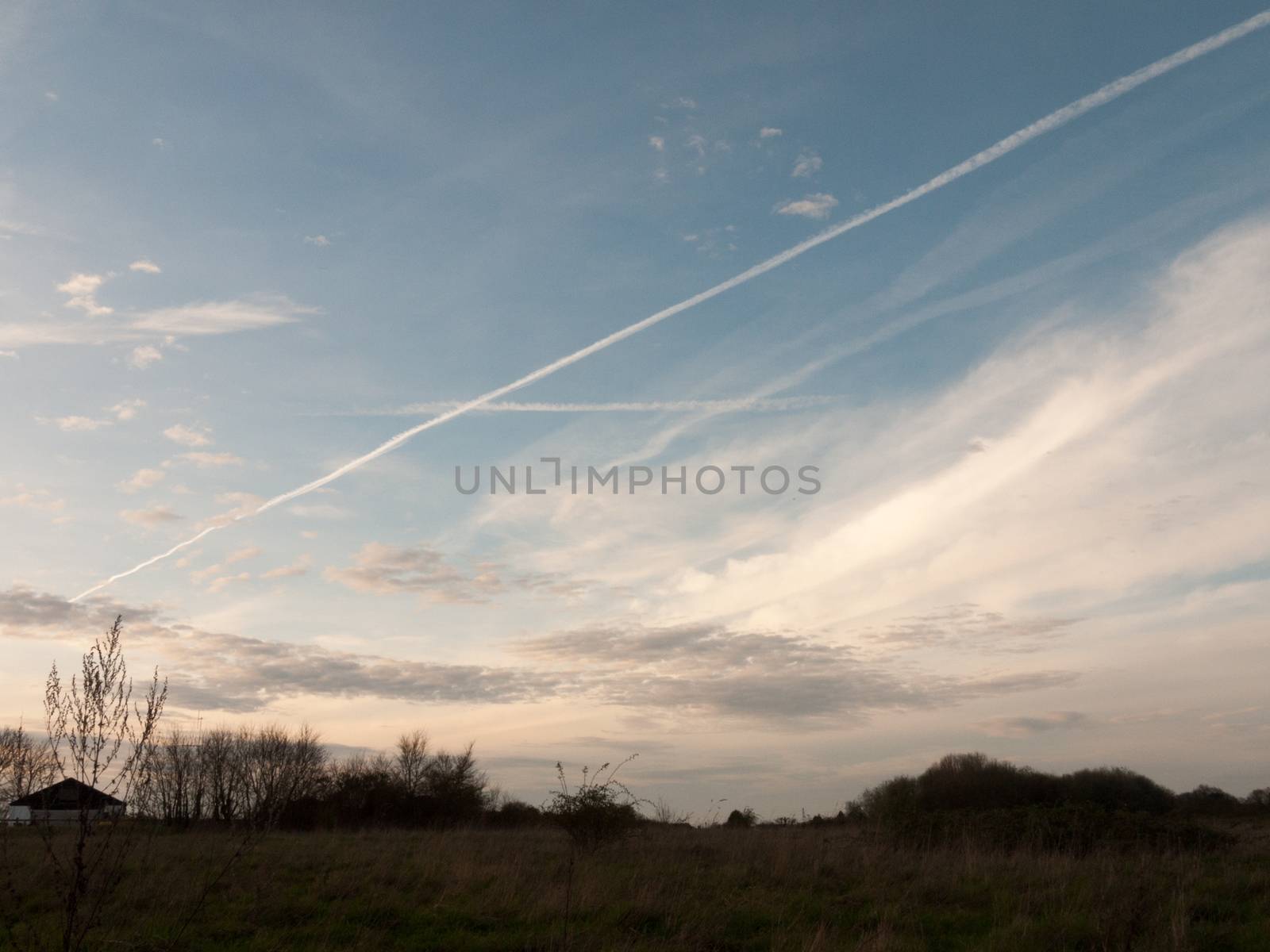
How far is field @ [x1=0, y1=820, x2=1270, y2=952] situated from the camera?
32.2 feet

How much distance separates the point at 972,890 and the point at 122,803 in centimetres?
1182

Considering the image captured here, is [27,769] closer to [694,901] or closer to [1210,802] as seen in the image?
[694,901]

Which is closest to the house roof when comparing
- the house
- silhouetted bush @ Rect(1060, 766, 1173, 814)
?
the house

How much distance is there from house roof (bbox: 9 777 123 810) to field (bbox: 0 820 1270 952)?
71.5 inches

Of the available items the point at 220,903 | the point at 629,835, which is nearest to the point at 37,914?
the point at 220,903

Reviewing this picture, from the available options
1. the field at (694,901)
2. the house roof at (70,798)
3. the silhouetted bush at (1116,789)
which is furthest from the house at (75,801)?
the silhouetted bush at (1116,789)

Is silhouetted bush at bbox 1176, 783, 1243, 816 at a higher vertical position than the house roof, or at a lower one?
lower

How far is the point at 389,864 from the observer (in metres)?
16.0

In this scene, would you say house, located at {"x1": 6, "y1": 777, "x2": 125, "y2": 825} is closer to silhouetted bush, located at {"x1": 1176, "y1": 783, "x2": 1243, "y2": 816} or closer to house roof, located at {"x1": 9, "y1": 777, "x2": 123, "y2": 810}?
house roof, located at {"x1": 9, "y1": 777, "x2": 123, "y2": 810}

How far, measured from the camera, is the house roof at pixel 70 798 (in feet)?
16.3

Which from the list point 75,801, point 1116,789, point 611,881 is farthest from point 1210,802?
point 75,801

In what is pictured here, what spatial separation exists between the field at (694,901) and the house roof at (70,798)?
182 centimetres

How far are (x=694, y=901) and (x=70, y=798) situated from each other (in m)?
8.82

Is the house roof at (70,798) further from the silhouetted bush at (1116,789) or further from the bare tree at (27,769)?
the silhouetted bush at (1116,789)
